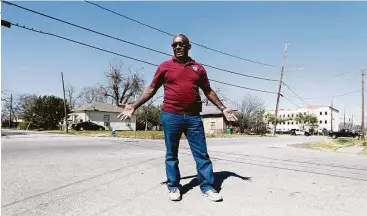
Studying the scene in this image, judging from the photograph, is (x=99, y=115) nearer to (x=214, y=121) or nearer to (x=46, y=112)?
(x=46, y=112)

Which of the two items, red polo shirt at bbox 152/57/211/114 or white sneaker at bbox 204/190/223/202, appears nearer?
white sneaker at bbox 204/190/223/202

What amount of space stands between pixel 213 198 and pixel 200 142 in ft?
2.29

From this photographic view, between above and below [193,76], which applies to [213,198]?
below

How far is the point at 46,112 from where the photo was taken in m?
48.9

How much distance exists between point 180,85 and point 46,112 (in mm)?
49751

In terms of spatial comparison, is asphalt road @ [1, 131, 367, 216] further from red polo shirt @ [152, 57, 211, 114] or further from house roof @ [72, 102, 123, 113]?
house roof @ [72, 102, 123, 113]

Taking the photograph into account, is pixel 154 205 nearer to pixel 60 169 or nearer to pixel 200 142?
pixel 200 142

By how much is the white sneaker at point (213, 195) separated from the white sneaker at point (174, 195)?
31 cm

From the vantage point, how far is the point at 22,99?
82.6 meters

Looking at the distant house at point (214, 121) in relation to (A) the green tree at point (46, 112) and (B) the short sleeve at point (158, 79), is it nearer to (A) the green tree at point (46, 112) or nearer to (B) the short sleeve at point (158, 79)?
(A) the green tree at point (46, 112)

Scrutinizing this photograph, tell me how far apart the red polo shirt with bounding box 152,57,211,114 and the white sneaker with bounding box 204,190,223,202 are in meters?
0.93

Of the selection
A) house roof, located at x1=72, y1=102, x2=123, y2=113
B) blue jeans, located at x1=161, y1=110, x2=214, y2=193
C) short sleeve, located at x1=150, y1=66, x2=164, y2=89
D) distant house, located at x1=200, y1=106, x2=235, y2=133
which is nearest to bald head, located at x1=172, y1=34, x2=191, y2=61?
short sleeve, located at x1=150, y1=66, x2=164, y2=89

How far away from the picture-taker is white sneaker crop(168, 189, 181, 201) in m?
3.34

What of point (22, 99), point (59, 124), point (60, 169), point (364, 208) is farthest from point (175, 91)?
point (22, 99)
